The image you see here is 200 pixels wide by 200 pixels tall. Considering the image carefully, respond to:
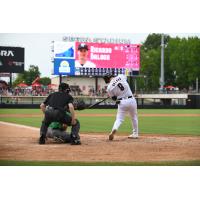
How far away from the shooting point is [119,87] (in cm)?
889

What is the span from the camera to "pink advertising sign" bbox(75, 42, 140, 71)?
1032 centimetres

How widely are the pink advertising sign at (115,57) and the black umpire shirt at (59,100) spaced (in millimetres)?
1594

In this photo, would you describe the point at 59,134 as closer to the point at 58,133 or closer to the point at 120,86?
the point at 58,133

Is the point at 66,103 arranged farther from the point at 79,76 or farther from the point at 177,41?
the point at 177,41

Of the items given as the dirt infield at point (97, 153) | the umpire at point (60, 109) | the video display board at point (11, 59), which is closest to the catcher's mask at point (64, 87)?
the umpire at point (60, 109)

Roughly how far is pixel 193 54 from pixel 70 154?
12.1 feet

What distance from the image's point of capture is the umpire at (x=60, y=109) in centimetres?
775

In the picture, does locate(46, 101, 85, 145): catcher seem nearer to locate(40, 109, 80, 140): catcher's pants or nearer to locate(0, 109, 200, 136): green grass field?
locate(40, 109, 80, 140): catcher's pants

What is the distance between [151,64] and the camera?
10.8m

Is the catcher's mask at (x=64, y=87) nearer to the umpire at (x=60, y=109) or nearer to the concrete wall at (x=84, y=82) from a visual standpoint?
the umpire at (x=60, y=109)

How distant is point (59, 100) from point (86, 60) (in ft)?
9.91

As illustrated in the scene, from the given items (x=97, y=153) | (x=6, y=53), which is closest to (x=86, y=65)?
(x=97, y=153)

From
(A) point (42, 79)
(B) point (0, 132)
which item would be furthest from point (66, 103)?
(B) point (0, 132)

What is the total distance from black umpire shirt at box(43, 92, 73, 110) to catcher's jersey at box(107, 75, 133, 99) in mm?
1152
